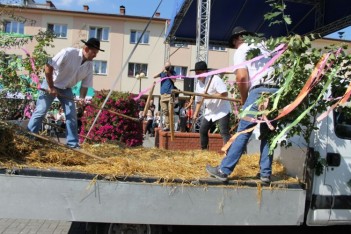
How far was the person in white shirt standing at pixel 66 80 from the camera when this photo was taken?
15.7 feet

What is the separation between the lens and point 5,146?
3506mm

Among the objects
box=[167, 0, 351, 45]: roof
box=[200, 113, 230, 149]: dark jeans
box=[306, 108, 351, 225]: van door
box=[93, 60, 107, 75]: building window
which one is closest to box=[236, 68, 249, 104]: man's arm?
box=[306, 108, 351, 225]: van door

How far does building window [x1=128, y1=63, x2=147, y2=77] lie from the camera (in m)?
35.1

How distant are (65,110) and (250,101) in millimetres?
2500

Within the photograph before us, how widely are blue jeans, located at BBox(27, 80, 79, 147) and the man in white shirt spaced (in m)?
2.02

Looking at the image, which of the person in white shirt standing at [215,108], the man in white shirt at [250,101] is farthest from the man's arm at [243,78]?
the person in white shirt standing at [215,108]

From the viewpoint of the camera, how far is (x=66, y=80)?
5.07m

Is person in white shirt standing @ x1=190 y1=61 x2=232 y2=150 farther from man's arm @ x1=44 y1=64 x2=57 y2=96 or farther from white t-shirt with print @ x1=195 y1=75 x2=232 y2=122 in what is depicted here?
man's arm @ x1=44 y1=64 x2=57 y2=96

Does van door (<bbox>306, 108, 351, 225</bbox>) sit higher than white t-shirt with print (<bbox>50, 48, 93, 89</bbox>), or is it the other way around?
white t-shirt with print (<bbox>50, 48, 93, 89</bbox>)

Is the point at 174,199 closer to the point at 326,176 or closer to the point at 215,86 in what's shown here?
the point at 326,176

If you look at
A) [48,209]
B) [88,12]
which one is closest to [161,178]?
[48,209]

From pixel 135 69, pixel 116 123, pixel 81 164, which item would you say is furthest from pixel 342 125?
pixel 135 69

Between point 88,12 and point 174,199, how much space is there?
3390cm

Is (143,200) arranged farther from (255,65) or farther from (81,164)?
(255,65)
